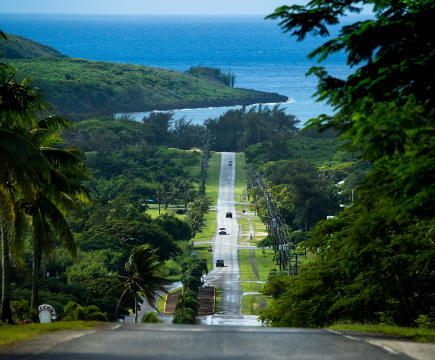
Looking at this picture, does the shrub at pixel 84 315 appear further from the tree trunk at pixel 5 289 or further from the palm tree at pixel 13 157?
the palm tree at pixel 13 157

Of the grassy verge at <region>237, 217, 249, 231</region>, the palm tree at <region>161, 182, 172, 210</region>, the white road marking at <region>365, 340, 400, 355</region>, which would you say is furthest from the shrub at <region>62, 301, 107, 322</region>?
the palm tree at <region>161, 182, 172, 210</region>

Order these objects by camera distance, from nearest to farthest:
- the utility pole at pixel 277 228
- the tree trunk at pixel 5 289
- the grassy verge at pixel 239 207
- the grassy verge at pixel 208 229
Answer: the tree trunk at pixel 5 289 < the utility pole at pixel 277 228 < the grassy verge at pixel 208 229 < the grassy verge at pixel 239 207

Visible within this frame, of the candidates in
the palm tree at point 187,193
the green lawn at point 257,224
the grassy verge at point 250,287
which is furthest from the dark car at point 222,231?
the grassy verge at point 250,287

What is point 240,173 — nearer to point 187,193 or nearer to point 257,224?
point 187,193

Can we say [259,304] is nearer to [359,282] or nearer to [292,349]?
[359,282]

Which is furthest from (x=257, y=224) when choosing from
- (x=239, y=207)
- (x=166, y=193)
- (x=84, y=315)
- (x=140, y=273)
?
(x=84, y=315)

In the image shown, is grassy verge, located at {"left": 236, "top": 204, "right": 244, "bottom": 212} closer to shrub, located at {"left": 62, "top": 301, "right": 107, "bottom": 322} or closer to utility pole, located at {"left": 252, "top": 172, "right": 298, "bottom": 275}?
utility pole, located at {"left": 252, "top": 172, "right": 298, "bottom": 275}

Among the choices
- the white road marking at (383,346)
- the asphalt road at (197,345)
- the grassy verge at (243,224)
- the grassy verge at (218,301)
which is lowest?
the grassy verge at (218,301)
